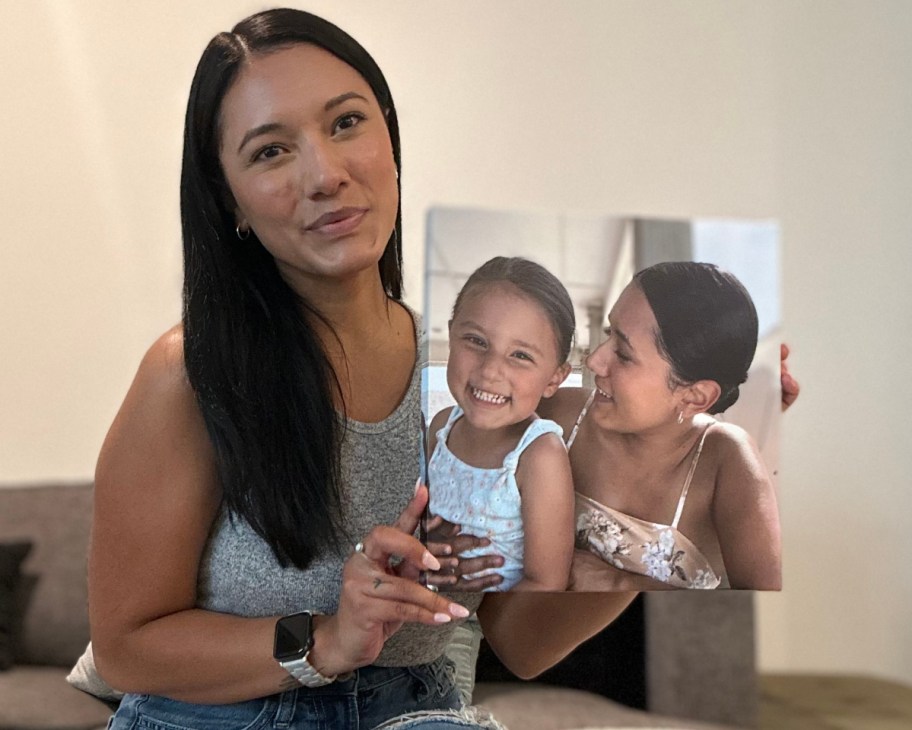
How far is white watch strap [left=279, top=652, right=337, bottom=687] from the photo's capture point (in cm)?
95

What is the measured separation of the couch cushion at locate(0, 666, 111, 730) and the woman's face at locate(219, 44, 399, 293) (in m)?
1.39

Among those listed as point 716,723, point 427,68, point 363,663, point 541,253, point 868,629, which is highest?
point 427,68

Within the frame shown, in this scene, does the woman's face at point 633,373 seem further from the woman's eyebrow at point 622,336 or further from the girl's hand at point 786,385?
the girl's hand at point 786,385

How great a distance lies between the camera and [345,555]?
1.05 m

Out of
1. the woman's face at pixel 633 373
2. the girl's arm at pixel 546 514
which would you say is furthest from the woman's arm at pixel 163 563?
the woman's face at pixel 633 373

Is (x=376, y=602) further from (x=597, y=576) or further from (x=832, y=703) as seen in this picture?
(x=832, y=703)

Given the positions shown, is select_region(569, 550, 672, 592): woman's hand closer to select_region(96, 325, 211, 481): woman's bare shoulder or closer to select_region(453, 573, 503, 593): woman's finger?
select_region(453, 573, 503, 593): woman's finger

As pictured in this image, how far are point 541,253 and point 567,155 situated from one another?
299 centimetres

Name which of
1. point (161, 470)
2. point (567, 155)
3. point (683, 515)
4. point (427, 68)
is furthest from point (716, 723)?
point (427, 68)

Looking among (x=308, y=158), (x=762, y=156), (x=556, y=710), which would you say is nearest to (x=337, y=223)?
(x=308, y=158)

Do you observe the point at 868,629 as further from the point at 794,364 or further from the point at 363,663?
the point at 363,663

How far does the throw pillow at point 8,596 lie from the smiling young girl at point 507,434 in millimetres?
1722

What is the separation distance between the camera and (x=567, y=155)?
12.8ft

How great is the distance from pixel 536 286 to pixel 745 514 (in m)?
0.28
